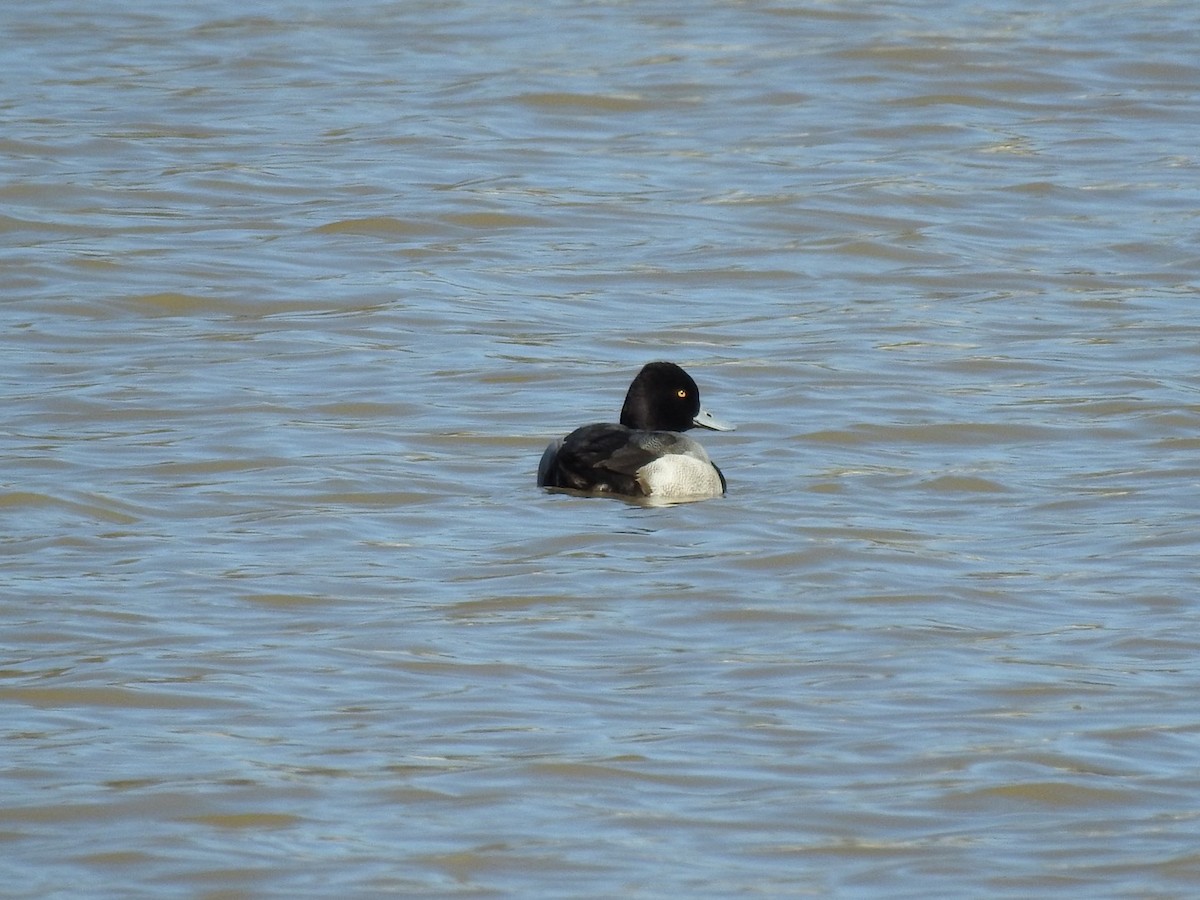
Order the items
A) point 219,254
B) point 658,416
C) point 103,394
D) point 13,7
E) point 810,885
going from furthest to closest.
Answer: point 13,7, point 219,254, point 103,394, point 658,416, point 810,885

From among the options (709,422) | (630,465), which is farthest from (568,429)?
(630,465)

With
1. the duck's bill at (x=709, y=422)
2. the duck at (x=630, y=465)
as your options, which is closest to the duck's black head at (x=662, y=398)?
the duck's bill at (x=709, y=422)

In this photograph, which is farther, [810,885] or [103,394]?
[103,394]

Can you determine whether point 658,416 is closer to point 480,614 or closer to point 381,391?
point 381,391

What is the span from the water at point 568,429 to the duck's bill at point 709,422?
17 cm

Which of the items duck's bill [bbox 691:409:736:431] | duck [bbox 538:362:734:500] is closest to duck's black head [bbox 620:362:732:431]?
duck's bill [bbox 691:409:736:431]

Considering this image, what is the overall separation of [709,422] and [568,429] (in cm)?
77

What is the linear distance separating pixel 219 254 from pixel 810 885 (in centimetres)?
910

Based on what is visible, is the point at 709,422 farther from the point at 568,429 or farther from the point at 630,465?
the point at 630,465

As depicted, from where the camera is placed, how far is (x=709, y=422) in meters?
10.3

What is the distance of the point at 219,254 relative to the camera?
13.9m

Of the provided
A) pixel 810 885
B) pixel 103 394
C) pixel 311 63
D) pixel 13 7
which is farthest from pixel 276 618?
pixel 13 7

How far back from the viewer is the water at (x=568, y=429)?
586cm

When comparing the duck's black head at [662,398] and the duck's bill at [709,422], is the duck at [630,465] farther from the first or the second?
the duck's bill at [709,422]
